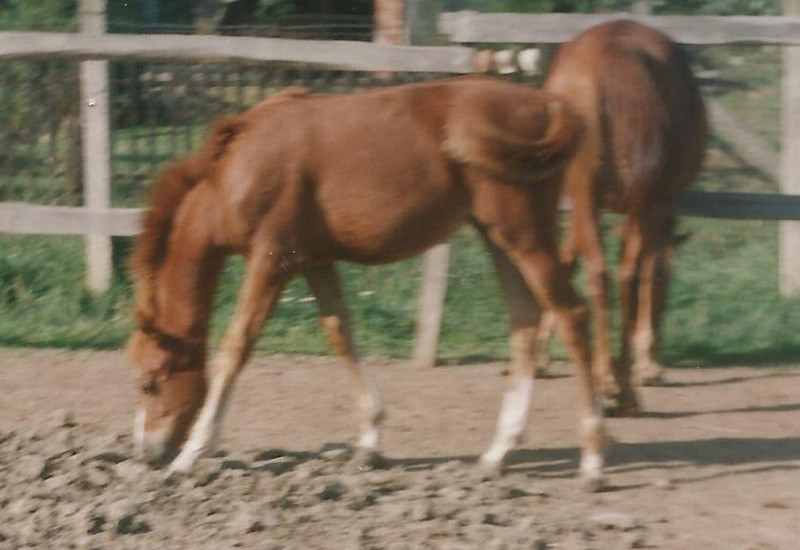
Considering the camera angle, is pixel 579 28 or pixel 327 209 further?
pixel 579 28

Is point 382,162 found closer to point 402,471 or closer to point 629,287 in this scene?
point 402,471

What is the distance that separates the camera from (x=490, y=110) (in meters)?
4.95

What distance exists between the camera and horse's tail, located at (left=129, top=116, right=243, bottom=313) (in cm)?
503

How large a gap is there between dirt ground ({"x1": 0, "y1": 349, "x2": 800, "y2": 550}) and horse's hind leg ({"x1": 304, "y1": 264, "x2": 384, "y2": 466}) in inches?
7.5

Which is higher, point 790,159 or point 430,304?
point 790,159

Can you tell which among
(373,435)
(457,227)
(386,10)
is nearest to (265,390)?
(373,435)

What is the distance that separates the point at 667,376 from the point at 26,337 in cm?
360

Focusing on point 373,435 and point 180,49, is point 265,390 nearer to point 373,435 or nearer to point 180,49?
point 373,435

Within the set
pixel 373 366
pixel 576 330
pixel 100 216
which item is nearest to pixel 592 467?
pixel 576 330

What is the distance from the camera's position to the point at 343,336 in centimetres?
537

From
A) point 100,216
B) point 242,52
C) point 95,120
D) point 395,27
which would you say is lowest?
point 100,216

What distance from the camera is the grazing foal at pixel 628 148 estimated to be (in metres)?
5.89

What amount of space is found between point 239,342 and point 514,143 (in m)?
1.29

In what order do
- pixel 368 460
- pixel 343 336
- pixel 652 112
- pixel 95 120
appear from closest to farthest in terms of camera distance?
pixel 368 460
pixel 343 336
pixel 652 112
pixel 95 120
